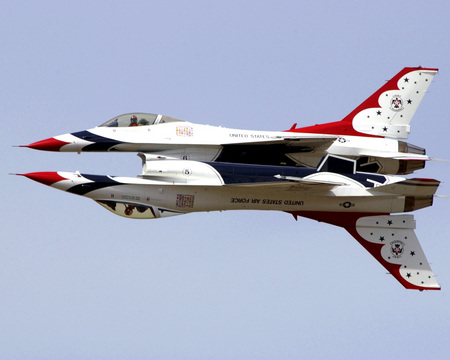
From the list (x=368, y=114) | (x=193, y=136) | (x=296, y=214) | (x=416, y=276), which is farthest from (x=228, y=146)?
(x=416, y=276)

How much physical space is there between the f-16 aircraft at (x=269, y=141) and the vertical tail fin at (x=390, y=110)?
0.03 m

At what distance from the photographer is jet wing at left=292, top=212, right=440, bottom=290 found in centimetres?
2620

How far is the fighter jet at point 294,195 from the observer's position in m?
24.4

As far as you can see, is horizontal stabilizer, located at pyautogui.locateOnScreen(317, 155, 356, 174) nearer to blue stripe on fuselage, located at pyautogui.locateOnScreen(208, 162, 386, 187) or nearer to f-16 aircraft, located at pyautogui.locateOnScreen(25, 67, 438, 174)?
blue stripe on fuselage, located at pyautogui.locateOnScreen(208, 162, 386, 187)

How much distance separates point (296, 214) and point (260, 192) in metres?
1.34

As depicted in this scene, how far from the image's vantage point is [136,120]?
25.4 metres

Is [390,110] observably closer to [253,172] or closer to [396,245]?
[396,245]

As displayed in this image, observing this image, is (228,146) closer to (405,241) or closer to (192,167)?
(192,167)

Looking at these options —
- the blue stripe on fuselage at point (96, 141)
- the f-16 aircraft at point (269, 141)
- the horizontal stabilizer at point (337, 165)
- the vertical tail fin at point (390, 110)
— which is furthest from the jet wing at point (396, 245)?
the blue stripe on fuselage at point (96, 141)

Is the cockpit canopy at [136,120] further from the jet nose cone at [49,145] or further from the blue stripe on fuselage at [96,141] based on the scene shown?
the jet nose cone at [49,145]

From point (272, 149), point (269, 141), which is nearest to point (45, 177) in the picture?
point (269, 141)

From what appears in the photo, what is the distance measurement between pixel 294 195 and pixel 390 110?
3.98 metres

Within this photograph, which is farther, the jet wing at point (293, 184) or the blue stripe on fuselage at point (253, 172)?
the blue stripe on fuselage at point (253, 172)

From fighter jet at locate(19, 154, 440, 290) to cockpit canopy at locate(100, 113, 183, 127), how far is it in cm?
97
